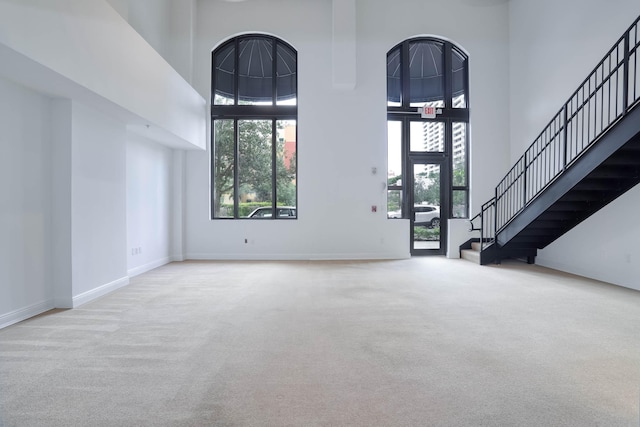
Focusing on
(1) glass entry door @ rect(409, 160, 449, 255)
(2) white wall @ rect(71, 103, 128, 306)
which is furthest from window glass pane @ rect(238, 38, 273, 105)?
(1) glass entry door @ rect(409, 160, 449, 255)

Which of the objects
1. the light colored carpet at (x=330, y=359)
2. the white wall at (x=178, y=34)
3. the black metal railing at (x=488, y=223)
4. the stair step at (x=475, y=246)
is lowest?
the light colored carpet at (x=330, y=359)

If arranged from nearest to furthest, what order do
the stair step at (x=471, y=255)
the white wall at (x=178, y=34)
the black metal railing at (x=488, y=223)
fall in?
the stair step at (x=471, y=255) < the white wall at (x=178, y=34) < the black metal railing at (x=488, y=223)

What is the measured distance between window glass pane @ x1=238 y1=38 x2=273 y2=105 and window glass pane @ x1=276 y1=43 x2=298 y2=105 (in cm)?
21

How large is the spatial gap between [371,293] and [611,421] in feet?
10.5

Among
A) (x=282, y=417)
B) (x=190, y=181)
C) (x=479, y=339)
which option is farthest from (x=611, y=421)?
(x=190, y=181)

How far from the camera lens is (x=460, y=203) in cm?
873

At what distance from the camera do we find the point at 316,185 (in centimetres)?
833

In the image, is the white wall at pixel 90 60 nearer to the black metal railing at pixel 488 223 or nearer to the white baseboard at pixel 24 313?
the white baseboard at pixel 24 313

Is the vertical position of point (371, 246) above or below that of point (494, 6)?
below

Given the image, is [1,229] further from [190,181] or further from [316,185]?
[316,185]

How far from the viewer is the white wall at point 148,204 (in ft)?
21.2

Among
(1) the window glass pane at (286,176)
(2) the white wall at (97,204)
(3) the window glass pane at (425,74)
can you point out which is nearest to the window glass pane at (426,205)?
(3) the window glass pane at (425,74)

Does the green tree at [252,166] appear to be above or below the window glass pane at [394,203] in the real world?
→ above

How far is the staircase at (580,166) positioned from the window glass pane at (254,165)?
514 cm
